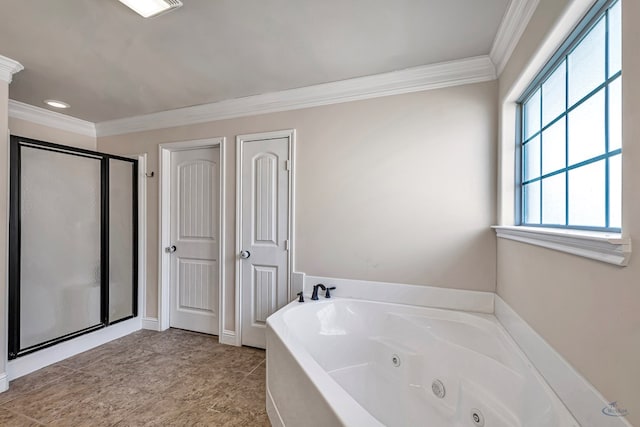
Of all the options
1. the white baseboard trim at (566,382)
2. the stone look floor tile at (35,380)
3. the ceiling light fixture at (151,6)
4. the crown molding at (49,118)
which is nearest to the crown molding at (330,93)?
the crown molding at (49,118)

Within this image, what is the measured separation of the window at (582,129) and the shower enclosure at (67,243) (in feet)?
11.1

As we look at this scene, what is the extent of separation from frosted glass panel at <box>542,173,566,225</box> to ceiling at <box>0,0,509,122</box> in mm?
922

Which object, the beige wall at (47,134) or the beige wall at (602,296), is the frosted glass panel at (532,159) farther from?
the beige wall at (47,134)

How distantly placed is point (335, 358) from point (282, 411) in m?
0.53

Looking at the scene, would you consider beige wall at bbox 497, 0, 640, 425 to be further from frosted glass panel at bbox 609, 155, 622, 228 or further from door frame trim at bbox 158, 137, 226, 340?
door frame trim at bbox 158, 137, 226, 340

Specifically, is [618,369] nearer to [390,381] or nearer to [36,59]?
[390,381]

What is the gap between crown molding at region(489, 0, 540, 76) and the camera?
4.31ft

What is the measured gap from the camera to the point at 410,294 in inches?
81.7

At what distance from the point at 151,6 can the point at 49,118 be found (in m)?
2.50

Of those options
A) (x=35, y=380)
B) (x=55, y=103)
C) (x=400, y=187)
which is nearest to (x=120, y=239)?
(x=35, y=380)

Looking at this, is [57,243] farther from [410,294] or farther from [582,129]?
[582,129]

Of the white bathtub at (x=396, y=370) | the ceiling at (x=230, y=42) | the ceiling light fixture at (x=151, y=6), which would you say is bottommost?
the white bathtub at (x=396, y=370)

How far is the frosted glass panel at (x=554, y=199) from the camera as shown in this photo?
3.99ft

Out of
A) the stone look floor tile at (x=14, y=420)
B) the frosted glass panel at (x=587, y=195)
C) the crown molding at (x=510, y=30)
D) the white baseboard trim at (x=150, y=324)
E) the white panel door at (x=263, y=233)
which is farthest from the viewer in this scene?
the white baseboard trim at (x=150, y=324)
